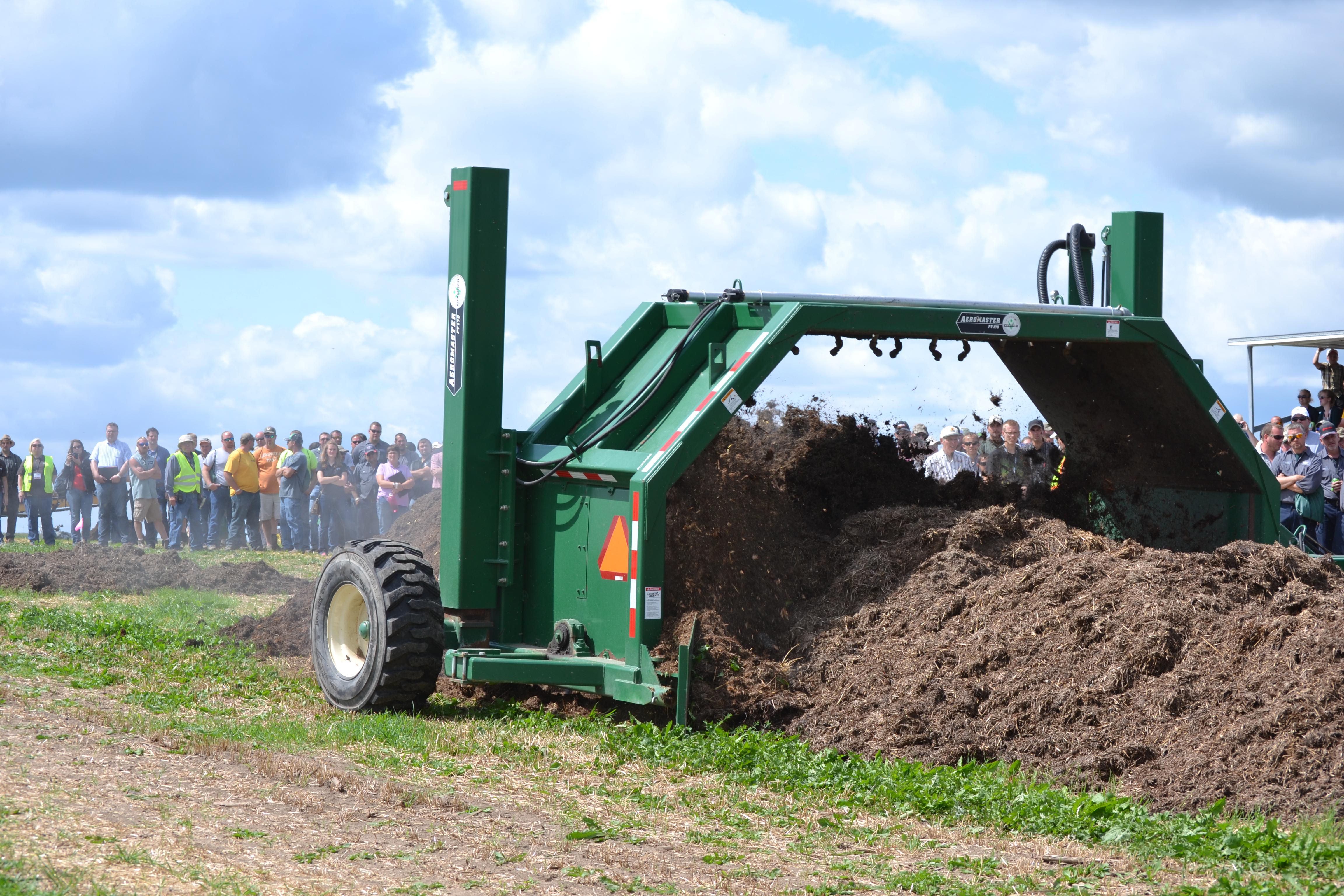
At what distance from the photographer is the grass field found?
5004mm

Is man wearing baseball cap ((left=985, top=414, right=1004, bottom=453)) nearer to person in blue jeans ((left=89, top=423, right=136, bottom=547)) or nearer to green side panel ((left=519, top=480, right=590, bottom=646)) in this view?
green side panel ((left=519, top=480, right=590, bottom=646))

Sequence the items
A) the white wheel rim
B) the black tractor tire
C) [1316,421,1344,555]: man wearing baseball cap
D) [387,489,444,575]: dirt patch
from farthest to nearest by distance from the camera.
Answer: [387,489,444,575]: dirt patch < [1316,421,1344,555]: man wearing baseball cap < the white wheel rim < the black tractor tire

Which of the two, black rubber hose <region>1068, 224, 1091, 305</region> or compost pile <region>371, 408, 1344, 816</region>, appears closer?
compost pile <region>371, 408, 1344, 816</region>

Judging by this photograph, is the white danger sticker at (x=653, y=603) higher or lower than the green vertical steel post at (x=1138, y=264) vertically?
lower

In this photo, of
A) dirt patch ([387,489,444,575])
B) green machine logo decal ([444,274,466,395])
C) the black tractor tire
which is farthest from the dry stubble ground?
dirt patch ([387,489,444,575])

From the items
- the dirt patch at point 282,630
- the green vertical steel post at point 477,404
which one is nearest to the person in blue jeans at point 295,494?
the dirt patch at point 282,630

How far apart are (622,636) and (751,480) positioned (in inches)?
54.8

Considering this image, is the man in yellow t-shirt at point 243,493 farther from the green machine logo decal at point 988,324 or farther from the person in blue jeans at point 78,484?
the green machine logo decal at point 988,324

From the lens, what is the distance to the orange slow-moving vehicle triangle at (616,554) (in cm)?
758

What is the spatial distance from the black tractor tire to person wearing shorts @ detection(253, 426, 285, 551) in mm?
13769

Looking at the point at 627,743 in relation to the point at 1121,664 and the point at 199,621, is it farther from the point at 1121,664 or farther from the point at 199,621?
the point at 199,621

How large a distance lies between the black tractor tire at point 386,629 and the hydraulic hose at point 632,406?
0.89 metres

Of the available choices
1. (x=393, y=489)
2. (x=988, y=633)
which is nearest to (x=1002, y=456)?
(x=988, y=633)

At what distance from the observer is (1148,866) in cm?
525
